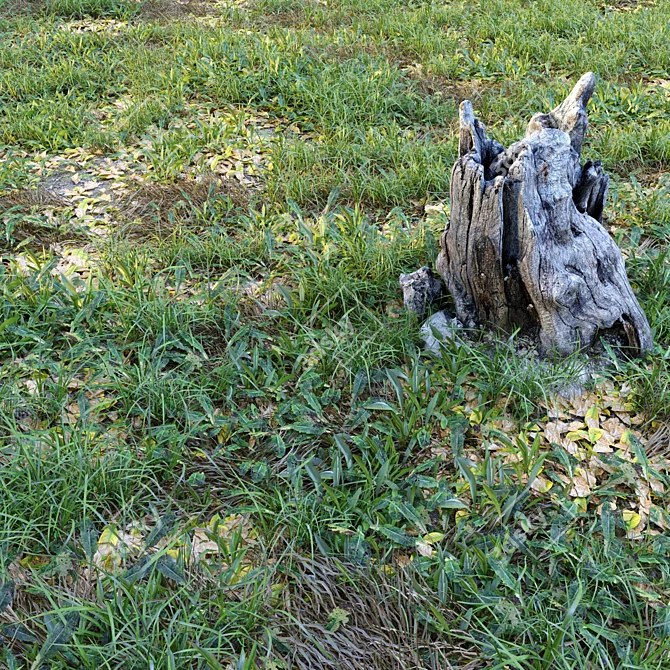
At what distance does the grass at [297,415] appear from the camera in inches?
85.9

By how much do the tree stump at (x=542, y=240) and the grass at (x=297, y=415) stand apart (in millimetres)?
208

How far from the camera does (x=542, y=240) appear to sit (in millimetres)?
2859

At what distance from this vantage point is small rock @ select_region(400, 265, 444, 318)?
3275 mm

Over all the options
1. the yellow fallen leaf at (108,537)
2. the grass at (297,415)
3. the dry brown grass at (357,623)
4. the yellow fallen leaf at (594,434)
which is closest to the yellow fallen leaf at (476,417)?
the grass at (297,415)

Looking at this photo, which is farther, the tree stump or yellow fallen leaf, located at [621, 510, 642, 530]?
the tree stump

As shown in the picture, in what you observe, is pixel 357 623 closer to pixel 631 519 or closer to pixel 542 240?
pixel 631 519

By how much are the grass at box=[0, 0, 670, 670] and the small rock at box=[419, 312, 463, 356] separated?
114 mm

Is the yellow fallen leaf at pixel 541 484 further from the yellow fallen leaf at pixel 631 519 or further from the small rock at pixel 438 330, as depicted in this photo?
the small rock at pixel 438 330

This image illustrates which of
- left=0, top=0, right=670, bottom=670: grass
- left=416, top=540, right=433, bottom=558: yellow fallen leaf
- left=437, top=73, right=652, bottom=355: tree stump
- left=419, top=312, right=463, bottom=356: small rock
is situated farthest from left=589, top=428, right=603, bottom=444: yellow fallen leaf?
left=416, top=540, right=433, bottom=558: yellow fallen leaf

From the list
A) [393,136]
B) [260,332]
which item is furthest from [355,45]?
[260,332]

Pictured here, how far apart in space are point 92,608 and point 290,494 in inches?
33.3

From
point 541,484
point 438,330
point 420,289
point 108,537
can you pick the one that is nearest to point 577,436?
point 541,484

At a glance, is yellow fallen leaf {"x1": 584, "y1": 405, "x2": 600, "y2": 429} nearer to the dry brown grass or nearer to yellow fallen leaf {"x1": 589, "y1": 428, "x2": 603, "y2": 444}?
yellow fallen leaf {"x1": 589, "y1": 428, "x2": 603, "y2": 444}

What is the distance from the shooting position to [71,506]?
2.46 meters
